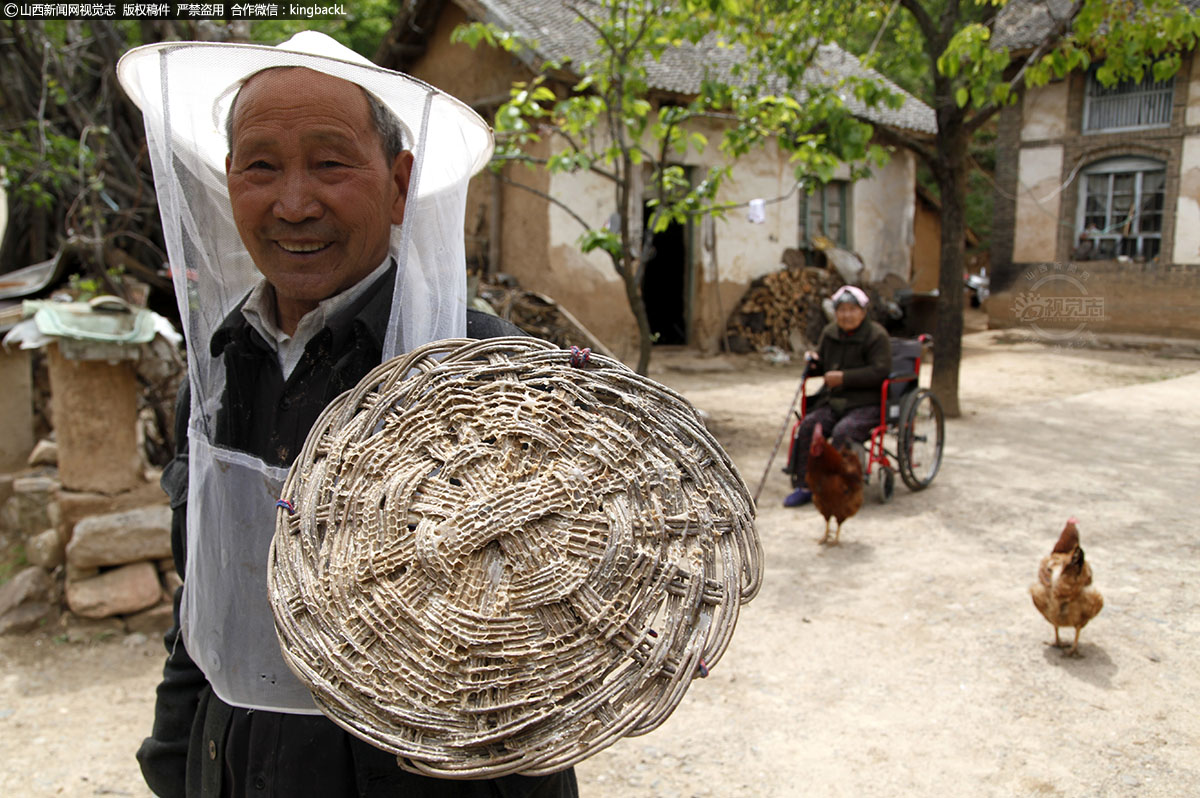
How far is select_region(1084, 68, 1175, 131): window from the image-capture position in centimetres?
1295

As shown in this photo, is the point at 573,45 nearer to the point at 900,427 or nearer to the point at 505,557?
the point at 900,427

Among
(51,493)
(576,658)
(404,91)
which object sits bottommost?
(51,493)

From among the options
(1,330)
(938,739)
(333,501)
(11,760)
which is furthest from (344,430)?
(1,330)

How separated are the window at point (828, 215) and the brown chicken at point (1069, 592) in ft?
33.3

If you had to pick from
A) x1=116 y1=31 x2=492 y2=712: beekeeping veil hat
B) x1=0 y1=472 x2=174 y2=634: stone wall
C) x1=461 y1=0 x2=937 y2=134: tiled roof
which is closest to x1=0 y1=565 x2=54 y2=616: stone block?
x1=0 y1=472 x2=174 y2=634: stone wall

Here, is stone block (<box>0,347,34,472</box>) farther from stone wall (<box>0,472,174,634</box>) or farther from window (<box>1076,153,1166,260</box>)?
window (<box>1076,153,1166,260</box>)

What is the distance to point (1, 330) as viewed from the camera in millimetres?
5129

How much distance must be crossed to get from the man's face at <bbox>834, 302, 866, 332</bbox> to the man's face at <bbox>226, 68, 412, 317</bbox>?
15.1ft

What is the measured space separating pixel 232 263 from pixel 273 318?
179 mm

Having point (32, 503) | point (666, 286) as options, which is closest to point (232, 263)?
point (32, 503)

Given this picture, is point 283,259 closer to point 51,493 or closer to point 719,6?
point 51,493

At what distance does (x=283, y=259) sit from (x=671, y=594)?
775 mm

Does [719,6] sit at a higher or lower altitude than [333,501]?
higher

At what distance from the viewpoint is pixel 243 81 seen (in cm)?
133
